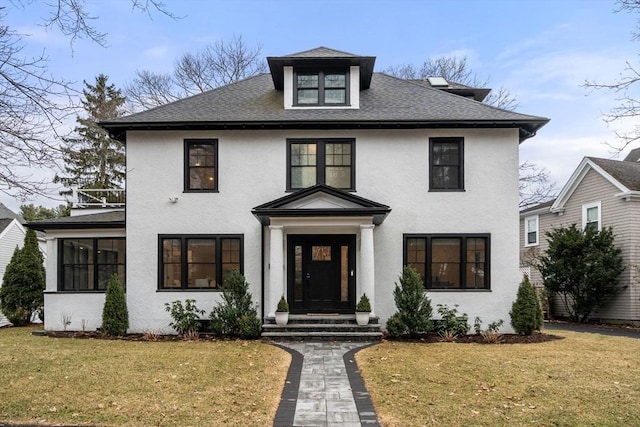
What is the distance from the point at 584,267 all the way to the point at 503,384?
39.8ft

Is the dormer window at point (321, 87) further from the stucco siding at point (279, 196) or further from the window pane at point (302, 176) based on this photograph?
the window pane at point (302, 176)

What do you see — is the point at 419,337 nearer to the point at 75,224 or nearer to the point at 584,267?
the point at 584,267

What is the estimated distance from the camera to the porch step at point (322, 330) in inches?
454

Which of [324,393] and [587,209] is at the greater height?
[587,209]

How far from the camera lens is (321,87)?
13.5m

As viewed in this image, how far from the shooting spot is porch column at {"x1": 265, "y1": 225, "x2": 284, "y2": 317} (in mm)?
11953

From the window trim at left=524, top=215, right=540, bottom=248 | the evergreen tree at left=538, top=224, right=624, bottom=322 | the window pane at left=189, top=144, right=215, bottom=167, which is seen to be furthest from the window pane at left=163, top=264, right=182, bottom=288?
the window trim at left=524, top=215, right=540, bottom=248

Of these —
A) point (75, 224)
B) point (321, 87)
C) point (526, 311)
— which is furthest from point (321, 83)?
point (526, 311)

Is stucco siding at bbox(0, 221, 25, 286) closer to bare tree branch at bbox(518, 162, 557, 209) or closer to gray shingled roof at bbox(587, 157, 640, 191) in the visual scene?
gray shingled roof at bbox(587, 157, 640, 191)

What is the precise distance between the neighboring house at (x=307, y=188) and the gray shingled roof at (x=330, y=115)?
58 millimetres

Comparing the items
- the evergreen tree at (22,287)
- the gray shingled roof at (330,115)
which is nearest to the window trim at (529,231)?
the gray shingled roof at (330,115)

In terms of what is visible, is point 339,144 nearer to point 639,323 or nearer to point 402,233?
point 402,233

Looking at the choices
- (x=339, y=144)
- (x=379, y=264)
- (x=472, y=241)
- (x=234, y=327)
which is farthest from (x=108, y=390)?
(x=472, y=241)

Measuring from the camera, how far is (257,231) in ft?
41.9
